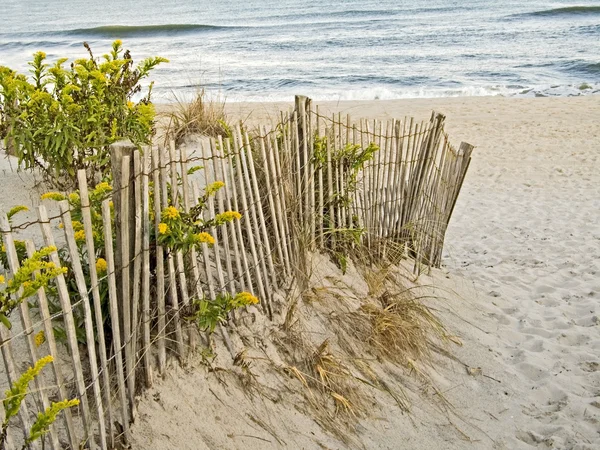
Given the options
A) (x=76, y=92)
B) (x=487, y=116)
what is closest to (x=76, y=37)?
(x=487, y=116)

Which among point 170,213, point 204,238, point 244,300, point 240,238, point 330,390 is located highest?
point 170,213

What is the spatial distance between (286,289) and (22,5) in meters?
51.9

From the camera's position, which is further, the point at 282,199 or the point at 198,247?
the point at 282,199

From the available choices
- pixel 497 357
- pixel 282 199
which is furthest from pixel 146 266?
pixel 497 357

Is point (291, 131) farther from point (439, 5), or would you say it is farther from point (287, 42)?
point (439, 5)

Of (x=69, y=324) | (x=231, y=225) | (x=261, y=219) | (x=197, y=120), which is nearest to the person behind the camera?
(x=69, y=324)

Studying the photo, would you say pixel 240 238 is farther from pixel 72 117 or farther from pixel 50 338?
pixel 72 117

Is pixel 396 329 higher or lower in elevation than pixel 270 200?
lower

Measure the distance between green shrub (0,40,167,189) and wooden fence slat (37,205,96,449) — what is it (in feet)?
6.07

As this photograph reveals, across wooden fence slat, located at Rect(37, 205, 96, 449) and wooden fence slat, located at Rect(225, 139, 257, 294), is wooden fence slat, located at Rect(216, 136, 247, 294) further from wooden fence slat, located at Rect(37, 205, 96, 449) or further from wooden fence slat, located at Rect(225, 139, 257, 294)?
wooden fence slat, located at Rect(37, 205, 96, 449)

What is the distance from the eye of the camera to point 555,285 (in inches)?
186

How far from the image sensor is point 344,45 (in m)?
22.7

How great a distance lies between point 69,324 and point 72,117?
212 cm

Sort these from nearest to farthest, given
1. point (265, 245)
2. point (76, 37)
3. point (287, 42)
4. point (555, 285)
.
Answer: point (265, 245) → point (555, 285) → point (287, 42) → point (76, 37)
